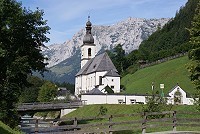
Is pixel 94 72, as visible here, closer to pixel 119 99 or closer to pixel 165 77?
pixel 165 77

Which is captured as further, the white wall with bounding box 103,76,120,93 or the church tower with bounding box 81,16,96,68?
the church tower with bounding box 81,16,96,68

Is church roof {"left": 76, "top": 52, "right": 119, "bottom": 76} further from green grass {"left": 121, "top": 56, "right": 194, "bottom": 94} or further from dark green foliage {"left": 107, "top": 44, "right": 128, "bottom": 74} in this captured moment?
dark green foliage {"left": 107, "top": 44, "right": 128, "bottom": 74}

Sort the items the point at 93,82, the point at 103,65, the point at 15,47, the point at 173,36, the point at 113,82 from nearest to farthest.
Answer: the point at 15,47
the point at 113,82
the point at 103,65
the point at 93,82
the point at 173,36

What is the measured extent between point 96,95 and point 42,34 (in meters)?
31.4

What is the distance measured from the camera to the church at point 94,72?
3167 inches

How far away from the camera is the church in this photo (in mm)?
80438

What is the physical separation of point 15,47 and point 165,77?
53.9 metres

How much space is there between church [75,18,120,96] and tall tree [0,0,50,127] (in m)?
47.6

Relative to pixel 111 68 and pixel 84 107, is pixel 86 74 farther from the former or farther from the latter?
pixel 84 107

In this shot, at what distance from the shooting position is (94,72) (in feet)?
286

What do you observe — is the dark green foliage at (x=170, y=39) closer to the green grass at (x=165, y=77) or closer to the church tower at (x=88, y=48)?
the green grass at (x=165, y=77)

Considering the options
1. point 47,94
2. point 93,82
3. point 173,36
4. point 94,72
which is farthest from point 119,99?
point 173,36

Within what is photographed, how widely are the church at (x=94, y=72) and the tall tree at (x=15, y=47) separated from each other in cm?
4757

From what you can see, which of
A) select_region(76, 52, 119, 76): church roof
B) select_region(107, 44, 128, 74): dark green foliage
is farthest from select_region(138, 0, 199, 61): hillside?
select_region(76, 52, 119, 76): church roof
